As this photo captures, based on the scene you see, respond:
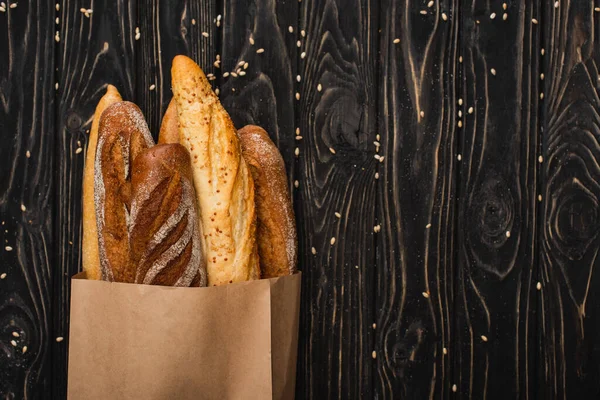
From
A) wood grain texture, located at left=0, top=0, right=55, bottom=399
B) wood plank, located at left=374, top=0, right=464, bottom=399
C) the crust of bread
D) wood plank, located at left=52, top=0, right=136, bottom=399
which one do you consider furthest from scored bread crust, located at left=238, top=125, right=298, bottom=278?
wood grain texture, located at left=0, top=0, right=55, bottom=399

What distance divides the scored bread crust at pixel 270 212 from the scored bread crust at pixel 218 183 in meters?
0.06

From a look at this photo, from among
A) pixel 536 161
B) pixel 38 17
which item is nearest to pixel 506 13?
pixel 536 161

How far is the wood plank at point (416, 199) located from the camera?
Answer: 1473 mm

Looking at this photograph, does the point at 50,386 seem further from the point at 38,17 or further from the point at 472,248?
the point at 472,248

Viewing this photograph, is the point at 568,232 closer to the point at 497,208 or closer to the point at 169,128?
the point at 497,208

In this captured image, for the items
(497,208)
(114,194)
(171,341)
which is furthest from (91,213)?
(497,208)

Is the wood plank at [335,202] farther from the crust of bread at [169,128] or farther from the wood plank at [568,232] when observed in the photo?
the wood plank at [568,232]

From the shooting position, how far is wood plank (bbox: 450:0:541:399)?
147 cm

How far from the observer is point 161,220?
3.91 feet

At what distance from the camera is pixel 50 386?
152cm

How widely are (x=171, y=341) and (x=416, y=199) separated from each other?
0.72m

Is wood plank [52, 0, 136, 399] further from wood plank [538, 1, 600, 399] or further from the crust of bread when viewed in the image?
wood plank [538, 1, 600, 399]

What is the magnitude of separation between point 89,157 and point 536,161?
1.13m

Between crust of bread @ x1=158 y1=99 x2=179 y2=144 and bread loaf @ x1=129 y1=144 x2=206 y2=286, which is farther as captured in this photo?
crust of bread @ x1=158 y1=99 x2=179 y2=144
